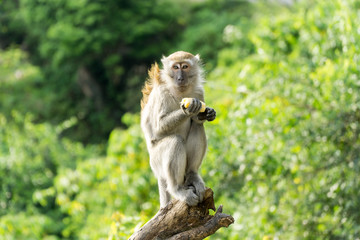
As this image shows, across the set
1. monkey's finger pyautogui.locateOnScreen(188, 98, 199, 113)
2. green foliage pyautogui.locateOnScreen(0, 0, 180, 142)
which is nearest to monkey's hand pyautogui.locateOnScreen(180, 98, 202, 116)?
monkey's finger pyautogui.locateOnScreen(188, 98, 199, 113)

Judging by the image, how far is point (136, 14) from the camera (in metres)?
24.7

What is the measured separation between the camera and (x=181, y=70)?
5.20m

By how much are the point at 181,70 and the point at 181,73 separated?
4 centimetres

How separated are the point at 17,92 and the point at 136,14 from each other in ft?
24.4

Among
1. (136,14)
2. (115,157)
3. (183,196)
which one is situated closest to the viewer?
(183,196)

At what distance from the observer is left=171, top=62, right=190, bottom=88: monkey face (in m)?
5.18

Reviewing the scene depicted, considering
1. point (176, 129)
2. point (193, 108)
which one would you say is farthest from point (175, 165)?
point (193, 108)

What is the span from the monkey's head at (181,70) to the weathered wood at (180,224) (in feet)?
4.27

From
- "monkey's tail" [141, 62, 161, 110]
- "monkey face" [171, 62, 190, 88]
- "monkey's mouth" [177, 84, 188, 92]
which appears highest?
"monkey's tail" [141, 62, 161, 110]

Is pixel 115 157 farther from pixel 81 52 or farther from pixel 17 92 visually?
pixel 81 52

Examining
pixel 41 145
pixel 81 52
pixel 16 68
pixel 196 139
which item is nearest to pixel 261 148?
pixel 196 139

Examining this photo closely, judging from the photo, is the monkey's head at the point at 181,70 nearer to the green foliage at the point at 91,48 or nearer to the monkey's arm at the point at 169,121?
the monkey's arm at the point at 169,121

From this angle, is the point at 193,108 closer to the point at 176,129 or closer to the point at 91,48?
the point at 176,129

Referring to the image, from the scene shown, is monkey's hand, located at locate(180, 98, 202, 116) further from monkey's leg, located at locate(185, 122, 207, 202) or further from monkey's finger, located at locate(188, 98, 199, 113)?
monkey's leg, located at locate(185, 122, 207, 202)
